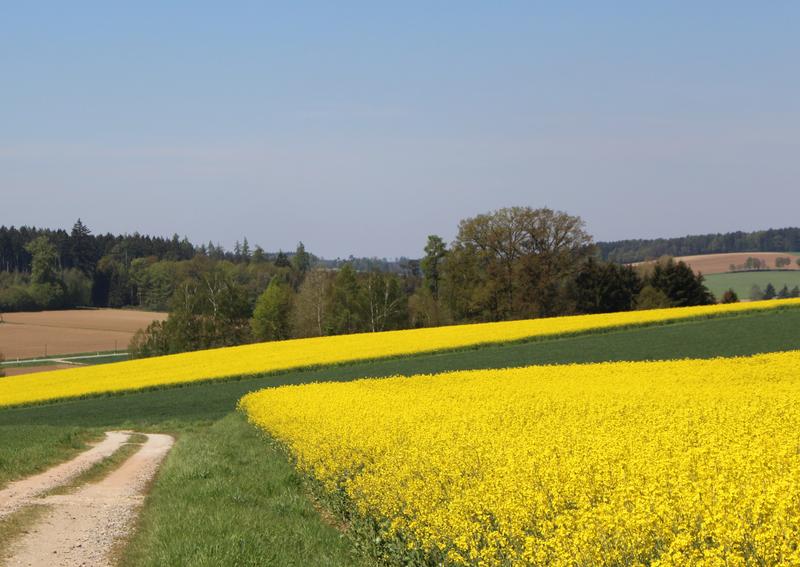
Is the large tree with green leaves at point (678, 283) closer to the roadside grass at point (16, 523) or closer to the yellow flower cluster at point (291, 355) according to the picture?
the yellow flower cluster at point (291, 355)

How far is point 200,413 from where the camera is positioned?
31.2 meters

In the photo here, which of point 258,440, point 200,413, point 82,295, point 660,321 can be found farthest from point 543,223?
point 82,295

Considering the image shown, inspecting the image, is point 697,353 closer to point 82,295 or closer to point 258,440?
point 258,440

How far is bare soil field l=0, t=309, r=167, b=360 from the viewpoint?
10356 centimetres

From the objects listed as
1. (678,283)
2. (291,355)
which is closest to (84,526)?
(291,355)

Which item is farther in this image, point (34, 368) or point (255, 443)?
point (34, 368)

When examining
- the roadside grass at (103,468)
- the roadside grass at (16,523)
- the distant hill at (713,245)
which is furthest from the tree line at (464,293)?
the distant hill at (713,245)

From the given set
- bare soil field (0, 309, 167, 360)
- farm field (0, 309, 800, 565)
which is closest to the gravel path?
farm field (0, 309, 800, 565)

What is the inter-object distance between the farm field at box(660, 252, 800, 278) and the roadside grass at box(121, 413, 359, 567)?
151217mm

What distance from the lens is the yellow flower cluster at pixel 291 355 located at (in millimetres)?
40906

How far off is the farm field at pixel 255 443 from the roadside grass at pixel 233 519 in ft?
0.05

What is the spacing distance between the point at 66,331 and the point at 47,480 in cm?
10867

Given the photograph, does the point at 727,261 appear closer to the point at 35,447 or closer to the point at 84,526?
the point at 35,447

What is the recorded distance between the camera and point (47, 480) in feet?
49.5
